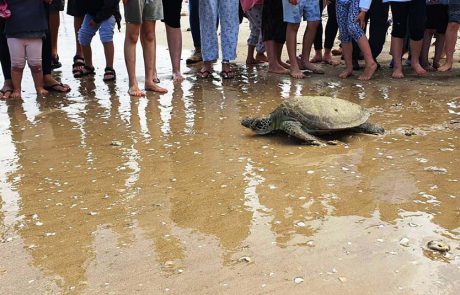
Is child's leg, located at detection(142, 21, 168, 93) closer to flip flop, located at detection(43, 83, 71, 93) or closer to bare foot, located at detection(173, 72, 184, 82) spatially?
bare foot, located at detection(173, 72, 184, 82)

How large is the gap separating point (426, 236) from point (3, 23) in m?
5.05

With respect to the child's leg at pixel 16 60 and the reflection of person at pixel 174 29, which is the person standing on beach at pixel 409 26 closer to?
the reflection of person at pixel 174 29

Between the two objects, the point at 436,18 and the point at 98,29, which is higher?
the point at 436,18

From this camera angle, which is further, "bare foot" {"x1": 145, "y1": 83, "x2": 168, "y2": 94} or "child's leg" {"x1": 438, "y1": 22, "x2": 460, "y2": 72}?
"child's leg" {"x1": 438, "y1": 22, "x2": 460, "y2": 72}

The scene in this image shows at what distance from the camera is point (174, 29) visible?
6785 millimetres

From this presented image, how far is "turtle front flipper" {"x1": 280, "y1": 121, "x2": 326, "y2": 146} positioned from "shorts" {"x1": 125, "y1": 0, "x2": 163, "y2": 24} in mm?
2436

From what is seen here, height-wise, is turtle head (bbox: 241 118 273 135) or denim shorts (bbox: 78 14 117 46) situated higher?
denim shorts (bbox: 78 14 117 46)

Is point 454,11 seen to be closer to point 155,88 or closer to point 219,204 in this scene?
point 155,88

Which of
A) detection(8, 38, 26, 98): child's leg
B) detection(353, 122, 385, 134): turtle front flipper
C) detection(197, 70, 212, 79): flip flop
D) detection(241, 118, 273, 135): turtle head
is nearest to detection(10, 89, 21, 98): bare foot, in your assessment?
detection(8, 38, 26, 98): child's leg

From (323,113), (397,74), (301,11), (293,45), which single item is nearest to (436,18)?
(397,74)

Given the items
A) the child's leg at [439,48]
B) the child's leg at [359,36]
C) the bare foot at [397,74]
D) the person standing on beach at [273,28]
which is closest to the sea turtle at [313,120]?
the child's leg at [359,36]

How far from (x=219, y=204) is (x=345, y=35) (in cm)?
440

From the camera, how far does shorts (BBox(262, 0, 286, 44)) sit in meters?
7.28

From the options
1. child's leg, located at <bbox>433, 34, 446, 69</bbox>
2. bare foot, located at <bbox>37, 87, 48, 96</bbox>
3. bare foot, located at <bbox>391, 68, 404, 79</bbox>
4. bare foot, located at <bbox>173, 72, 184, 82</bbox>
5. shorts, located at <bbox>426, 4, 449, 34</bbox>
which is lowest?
bare foot, located at <bbox>37, 87, 48, 96</bbox>
